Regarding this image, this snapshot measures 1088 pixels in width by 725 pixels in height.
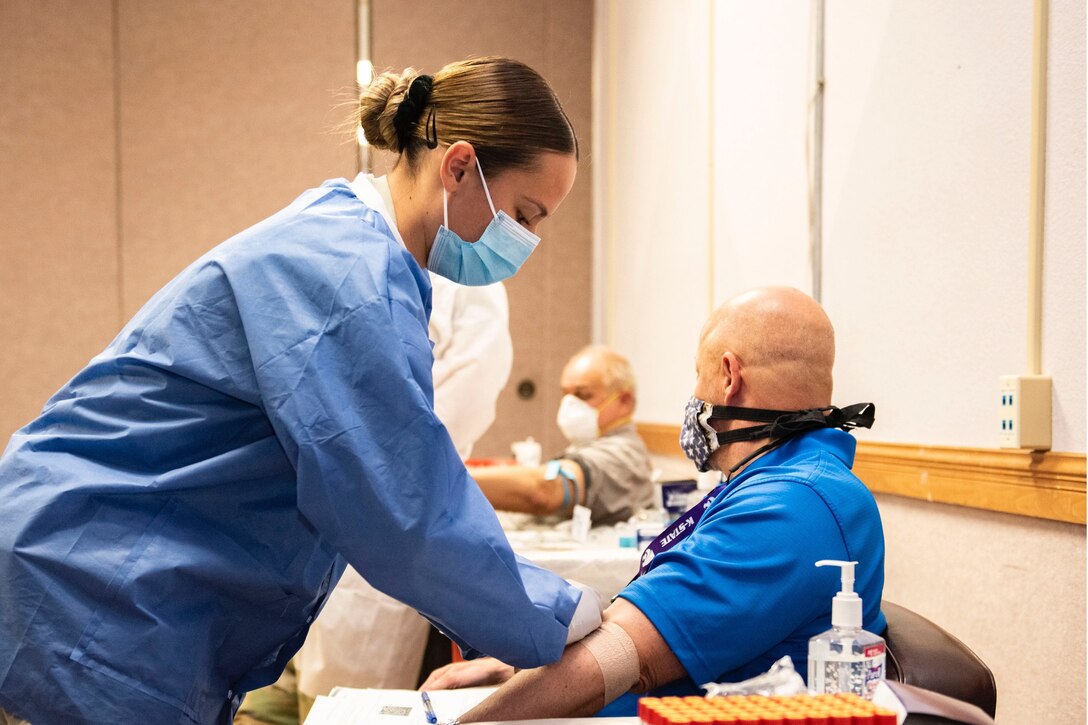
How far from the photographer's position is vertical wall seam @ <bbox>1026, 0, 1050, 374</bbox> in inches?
63.1

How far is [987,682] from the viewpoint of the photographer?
1186 mm

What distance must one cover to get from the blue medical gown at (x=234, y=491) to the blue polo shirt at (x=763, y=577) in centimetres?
23

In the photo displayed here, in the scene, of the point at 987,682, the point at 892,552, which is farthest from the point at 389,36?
the point at 987,682

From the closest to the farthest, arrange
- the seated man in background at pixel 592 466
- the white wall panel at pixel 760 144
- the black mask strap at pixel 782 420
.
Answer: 1. the black mask strap at pixel 782 420
2. the white wall panel at pixel 760 144
3. the seated man in background at pixel 592 466

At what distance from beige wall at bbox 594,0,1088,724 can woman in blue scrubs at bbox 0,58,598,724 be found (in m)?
0.95

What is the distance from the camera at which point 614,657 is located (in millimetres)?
1207

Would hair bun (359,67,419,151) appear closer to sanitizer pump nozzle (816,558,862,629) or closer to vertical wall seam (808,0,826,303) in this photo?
sanitizer pump nozzle (816,558,862,629)

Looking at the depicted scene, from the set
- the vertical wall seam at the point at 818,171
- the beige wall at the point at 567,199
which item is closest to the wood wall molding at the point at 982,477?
the vertical wall seam at the point at 818,171

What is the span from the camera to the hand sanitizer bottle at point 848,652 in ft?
3.41

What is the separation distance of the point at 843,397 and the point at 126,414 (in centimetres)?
185

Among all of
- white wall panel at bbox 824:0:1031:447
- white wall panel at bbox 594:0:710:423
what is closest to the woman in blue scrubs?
white wall panel at bbox 824:0:1031:447

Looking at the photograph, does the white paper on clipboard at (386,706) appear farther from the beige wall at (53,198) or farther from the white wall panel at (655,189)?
the beige wall at (53,198)

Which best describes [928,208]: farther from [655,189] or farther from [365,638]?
[655,189]

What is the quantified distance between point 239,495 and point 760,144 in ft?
7.79
